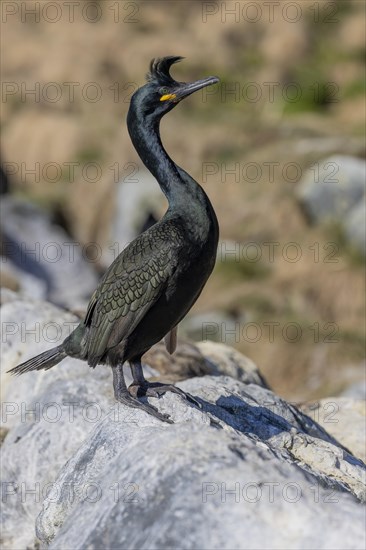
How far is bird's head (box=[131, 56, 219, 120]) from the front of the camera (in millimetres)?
8797

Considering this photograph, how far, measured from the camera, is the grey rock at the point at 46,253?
24016 millimetres

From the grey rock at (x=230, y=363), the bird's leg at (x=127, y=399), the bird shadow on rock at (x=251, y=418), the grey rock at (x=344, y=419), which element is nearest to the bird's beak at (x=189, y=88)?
the bird's leg at (x=127, y=399)

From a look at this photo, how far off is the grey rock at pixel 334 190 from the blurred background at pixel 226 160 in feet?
0.12

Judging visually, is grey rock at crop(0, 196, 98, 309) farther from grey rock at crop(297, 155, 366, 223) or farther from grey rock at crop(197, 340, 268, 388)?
grey rock at crop(197, 340, 268, 388)

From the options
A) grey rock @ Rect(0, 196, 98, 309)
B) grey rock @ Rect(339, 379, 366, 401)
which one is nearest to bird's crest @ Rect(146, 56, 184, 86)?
grey rock @ Rect(339, 379, 366, 401)

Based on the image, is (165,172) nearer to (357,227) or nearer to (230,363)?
(230,363)

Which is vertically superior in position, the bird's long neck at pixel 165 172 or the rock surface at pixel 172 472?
the bird's long neck at pixel 165 172

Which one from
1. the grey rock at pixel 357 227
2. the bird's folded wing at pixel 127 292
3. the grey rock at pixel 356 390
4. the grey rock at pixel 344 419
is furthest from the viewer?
the grey rock at pixel 357 227

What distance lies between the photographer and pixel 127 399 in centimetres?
801

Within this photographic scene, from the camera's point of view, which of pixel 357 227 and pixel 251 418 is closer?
pixel 251 418

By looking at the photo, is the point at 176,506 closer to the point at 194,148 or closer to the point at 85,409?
the point at 85,409

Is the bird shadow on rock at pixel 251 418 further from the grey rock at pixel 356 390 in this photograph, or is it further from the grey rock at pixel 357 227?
the grey rock at pixel 357 227

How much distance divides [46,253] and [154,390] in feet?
57.7

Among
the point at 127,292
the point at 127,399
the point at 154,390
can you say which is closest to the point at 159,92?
the point at 127,292
